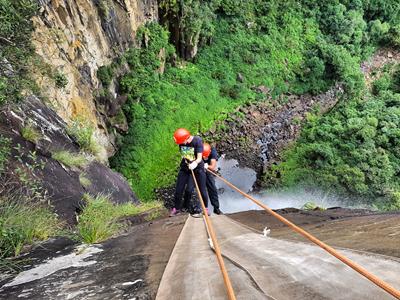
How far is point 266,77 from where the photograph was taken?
63.5 feet

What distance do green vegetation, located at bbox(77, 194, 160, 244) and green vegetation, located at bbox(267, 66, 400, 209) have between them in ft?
36.3

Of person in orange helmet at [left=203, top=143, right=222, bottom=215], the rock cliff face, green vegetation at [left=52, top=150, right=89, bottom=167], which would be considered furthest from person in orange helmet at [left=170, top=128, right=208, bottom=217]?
green vegetation at [left=52, top=150, right=89, bottom=167]

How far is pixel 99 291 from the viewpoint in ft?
8.51

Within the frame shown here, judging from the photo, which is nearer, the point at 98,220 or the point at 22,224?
the point at 22,224

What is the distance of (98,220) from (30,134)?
2.23 m

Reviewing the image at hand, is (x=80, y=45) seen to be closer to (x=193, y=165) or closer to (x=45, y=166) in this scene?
(x=45, y=166)

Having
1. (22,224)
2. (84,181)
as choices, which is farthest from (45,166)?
(22,224)

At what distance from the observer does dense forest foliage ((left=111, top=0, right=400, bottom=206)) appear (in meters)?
14.0

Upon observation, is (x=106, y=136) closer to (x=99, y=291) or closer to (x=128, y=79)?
(x=128, y=79)

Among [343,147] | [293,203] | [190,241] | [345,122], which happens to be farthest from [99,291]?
[345,122]

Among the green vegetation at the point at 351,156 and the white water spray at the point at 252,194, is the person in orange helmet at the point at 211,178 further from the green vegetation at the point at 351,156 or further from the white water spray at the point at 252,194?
the green vegetation at the point at 351,156

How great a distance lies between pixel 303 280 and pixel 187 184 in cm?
489

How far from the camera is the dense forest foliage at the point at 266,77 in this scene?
1405 centimetres

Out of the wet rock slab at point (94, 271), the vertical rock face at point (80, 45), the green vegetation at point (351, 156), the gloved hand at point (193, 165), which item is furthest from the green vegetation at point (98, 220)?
the green vegetation at point (351, 156)
